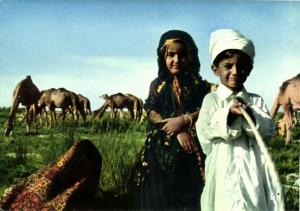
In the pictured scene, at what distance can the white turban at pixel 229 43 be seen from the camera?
3404 mm

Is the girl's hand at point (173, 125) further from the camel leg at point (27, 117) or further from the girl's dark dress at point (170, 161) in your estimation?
the camel leg at point (27, 117)

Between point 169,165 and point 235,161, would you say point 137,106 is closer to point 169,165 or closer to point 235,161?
point 169,165

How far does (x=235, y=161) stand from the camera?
3.37 m

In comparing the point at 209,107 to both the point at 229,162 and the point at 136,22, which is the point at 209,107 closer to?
the point at 229,162

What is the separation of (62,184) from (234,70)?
3.74 ft

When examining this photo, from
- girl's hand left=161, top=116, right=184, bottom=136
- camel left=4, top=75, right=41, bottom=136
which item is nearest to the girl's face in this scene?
girl's hand left=161, top=116, right=184, bottom=136

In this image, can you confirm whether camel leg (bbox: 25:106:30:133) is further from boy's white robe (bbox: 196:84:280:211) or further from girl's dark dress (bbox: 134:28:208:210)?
boy's white robe (bbox: 196:84:280:211)

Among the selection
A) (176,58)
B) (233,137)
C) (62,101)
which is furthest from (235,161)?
(62,101)

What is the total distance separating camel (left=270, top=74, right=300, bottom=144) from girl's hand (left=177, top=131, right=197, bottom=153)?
1.67 ft

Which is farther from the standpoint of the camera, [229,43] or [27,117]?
[27,117]

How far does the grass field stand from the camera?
157 inches

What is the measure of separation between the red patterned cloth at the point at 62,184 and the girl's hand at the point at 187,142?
1.53 feet

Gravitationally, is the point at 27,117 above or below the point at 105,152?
above

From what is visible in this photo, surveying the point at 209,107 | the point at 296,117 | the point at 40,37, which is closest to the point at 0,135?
the point at 40,37
